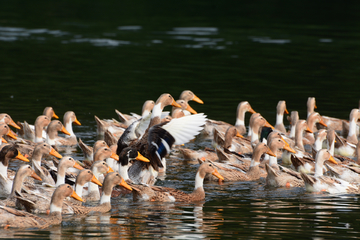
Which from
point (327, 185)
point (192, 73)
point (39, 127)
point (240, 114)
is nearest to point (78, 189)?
point (327, 185)

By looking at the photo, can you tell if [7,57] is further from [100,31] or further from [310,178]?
[310,178]

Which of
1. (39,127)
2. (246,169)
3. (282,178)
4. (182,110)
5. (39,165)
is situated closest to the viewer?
(39,165)

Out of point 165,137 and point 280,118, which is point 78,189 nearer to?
point 165,137

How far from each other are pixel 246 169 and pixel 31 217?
20.4 feet

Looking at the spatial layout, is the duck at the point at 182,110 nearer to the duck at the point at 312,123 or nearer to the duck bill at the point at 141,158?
the duck at the point at 312,123

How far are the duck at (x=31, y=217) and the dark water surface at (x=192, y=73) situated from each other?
204mm

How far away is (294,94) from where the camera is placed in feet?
83.4

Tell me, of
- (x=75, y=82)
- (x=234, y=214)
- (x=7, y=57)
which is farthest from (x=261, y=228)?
(x=7, y=57)

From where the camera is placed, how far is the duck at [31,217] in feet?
34.0

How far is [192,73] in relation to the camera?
97.7 feet

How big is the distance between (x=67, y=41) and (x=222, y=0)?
88.1 feet

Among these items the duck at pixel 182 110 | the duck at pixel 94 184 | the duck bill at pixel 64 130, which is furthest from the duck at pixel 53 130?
the duck at pixel 94 184

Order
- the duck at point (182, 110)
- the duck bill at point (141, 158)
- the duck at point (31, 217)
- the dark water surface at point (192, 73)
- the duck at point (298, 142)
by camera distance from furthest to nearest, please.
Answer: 1. the duck at point (182, 110)
2. the duck at point (298, 142)
3. the duck bill at point (141, 158)
4. the dark water surface at point (192, 73)
5. the duck at point (31, 217)

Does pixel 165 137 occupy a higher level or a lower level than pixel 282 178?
higher
